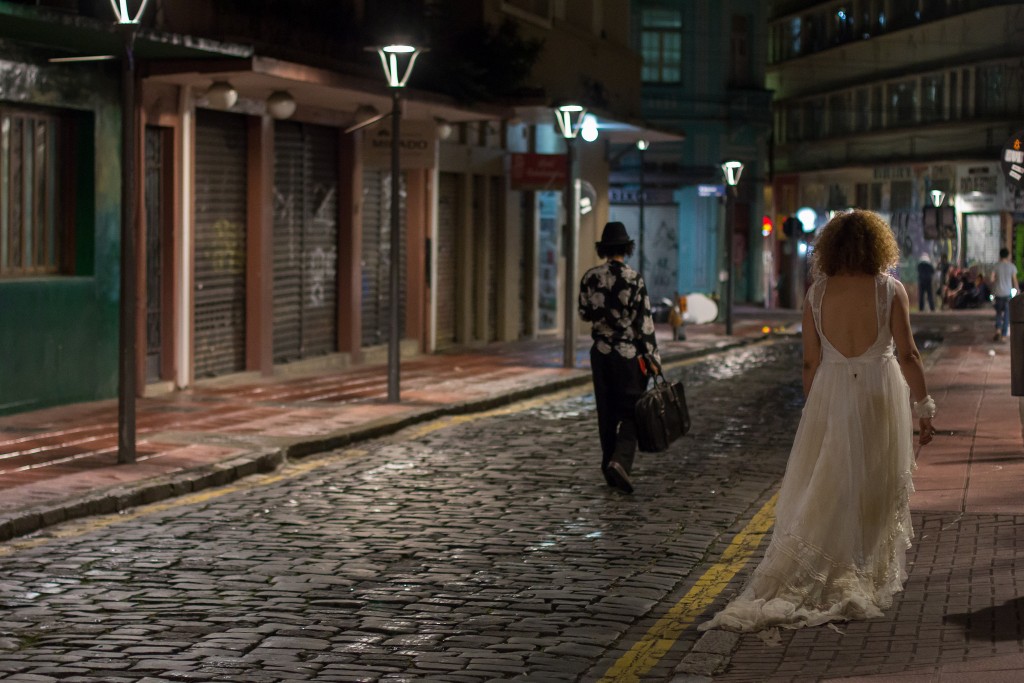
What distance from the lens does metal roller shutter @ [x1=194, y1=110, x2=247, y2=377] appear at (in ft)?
64.7

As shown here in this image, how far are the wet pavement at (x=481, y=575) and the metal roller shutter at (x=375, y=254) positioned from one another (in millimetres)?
9342

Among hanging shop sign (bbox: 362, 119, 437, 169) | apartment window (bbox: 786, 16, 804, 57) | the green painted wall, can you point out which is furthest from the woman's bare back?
apartment window (bbox: 786, 16, 804, 57)

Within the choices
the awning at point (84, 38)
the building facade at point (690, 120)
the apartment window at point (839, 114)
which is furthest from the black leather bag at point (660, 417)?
the apartment window at point (839, 114)

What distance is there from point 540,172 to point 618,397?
16.0 meters

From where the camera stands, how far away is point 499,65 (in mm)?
26016

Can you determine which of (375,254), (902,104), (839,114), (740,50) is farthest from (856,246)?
(839,114)

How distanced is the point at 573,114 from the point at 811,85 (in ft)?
147

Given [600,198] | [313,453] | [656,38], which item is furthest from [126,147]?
[656,38]

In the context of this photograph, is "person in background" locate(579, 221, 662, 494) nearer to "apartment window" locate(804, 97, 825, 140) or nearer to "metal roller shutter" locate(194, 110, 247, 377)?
"metal roller shutter" locate(194, 110, 247, 377)

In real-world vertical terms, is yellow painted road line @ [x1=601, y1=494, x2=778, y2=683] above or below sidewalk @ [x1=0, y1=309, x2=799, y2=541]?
below

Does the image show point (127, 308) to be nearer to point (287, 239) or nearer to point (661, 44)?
point (287, 239)

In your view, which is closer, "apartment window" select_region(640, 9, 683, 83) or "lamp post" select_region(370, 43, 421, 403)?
"lamp post" select_region(370, 43, 421, 403)

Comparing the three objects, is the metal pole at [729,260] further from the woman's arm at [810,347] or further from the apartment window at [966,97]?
the woman's arm at [810,347]

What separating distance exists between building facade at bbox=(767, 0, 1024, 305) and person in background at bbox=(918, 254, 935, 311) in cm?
106
